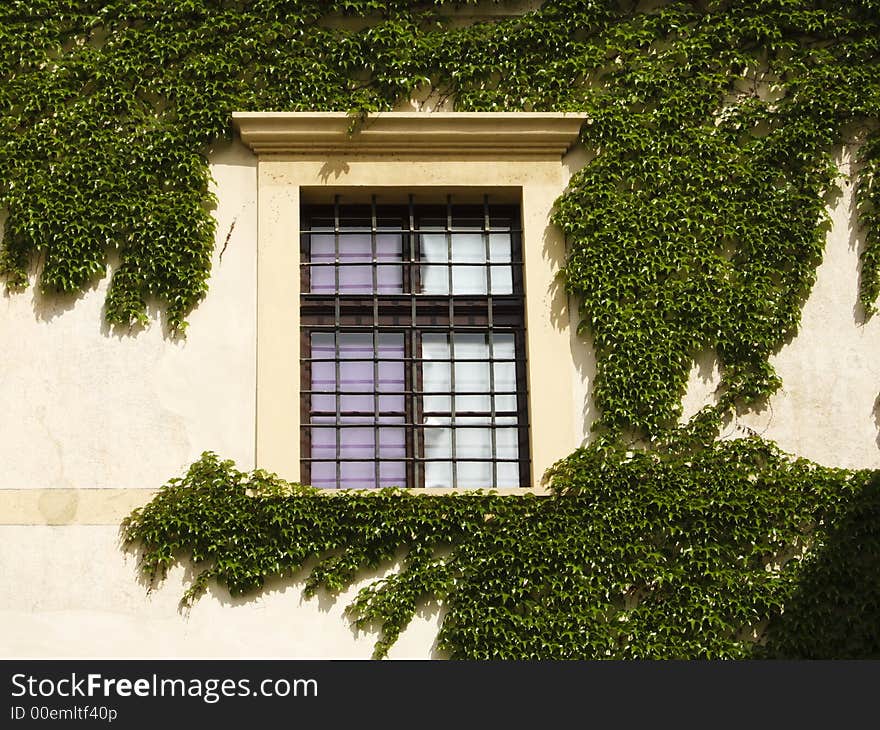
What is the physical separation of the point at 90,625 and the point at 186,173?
310 cm

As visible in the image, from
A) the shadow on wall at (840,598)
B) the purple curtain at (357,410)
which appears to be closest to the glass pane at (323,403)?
the purple curtain at (357,410)

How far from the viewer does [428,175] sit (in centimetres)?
1056

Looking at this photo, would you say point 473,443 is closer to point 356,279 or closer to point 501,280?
point 501,280

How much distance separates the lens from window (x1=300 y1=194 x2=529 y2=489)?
10.2 metres

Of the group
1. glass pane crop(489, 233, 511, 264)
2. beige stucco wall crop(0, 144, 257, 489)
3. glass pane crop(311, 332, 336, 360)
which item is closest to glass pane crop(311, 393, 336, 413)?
glass pane crop(311, 332, 336, 360)

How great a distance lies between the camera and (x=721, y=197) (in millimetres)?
10391

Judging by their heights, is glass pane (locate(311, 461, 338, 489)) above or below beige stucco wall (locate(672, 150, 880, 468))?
below

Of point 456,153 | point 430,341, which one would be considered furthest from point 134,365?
point 456,153

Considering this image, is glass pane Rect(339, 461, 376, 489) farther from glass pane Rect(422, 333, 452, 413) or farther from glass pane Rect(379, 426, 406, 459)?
glass pane Rect(422, 333, 452, 413)

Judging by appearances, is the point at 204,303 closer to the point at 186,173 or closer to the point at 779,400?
the point at 186,173

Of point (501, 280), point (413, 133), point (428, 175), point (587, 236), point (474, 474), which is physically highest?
point (413, 133)

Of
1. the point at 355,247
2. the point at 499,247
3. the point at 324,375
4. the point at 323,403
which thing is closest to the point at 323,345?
the point at 324,375

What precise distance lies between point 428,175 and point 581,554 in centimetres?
286

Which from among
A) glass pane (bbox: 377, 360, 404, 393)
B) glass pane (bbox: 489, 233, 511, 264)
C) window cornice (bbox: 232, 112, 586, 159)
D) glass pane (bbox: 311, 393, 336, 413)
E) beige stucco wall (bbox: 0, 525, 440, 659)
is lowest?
beige stucco wall (bbox: 0, 525, 440, 659)
